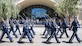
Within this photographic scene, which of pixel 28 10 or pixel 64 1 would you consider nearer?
pixel 64 1

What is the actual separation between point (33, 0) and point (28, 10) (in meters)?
6.29

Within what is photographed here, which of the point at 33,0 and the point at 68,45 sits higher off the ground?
the point at 33,0

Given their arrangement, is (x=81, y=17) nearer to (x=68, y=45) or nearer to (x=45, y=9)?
(x=45, y=9)

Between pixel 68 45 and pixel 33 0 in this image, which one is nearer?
pixel 68 45

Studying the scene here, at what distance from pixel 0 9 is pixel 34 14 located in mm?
29672

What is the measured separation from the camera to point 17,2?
5316cm

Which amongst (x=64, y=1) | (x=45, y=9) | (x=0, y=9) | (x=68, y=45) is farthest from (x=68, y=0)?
(x=68, y=45)

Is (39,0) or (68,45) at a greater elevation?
(39,0)

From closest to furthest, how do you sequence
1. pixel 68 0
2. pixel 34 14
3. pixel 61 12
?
Result: 1. pixel 68 0
2. pixel 61 12
3. pixel 34 14

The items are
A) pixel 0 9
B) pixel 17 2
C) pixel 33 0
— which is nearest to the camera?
pixel 0 9

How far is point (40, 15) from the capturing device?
6334cm

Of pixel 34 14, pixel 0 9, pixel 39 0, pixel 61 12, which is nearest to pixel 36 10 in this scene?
pixel 34 14

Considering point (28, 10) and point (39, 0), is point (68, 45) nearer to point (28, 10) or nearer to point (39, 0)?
point (39, 0)

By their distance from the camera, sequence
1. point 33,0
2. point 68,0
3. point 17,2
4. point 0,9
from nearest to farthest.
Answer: point 0,9 < point 68,0 < point 17,2 < point 33,0
